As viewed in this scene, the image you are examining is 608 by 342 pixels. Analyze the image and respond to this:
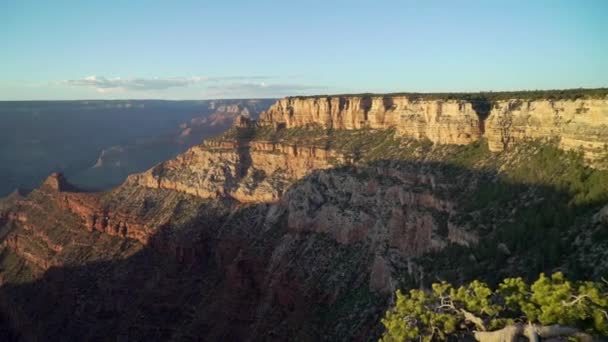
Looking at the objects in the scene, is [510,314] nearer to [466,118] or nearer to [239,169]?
[466,118]

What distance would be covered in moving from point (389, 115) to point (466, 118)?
17.9 meters

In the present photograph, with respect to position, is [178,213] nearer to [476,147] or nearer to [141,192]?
[141,192]

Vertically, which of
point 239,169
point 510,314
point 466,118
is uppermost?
point 466,118

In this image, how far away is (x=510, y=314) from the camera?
27.0 metres

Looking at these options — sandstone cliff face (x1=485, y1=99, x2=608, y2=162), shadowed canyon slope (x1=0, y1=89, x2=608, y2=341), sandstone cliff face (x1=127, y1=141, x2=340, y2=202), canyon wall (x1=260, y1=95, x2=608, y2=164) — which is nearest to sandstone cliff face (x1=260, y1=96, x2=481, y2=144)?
canyon wall (x1=260, y1=95, x2=608, y2=164)

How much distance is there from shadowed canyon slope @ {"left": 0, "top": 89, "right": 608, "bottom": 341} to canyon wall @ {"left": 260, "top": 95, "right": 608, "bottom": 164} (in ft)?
0.64

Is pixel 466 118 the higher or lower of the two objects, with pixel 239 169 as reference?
higher

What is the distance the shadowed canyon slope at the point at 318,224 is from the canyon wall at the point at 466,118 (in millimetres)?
194

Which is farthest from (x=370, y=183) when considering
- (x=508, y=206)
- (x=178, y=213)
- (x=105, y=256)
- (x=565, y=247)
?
(x=105, y=256)

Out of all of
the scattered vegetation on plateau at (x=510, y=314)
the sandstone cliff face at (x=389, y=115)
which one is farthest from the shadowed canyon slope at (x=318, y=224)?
the scattered vegetation on plateau at (x=510, y=314)

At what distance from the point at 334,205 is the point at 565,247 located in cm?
3295

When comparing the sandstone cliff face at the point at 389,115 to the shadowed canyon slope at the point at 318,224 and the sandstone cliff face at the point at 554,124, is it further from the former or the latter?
the sandstone cliff face at the point at 554,124

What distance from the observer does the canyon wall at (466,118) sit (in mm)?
48031

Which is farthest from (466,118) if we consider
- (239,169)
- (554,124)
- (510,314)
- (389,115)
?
(239,169)
